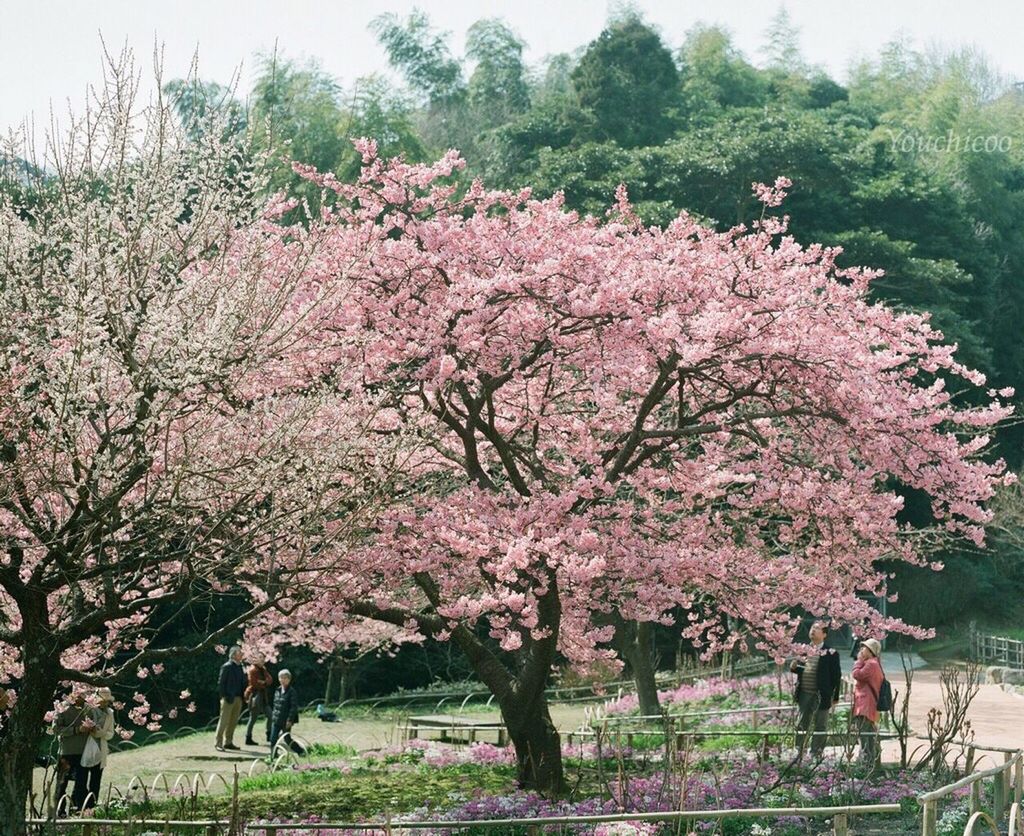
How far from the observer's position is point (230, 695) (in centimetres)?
1753

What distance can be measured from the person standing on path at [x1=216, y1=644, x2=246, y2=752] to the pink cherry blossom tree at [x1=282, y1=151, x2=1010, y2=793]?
5644 millimetres

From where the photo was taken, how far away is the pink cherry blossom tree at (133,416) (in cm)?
809

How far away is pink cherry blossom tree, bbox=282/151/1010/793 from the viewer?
11.2 metres

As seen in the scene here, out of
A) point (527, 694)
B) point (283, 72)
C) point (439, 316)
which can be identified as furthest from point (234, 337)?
point (283, 72)

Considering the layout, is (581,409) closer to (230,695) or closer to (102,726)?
(102,726)

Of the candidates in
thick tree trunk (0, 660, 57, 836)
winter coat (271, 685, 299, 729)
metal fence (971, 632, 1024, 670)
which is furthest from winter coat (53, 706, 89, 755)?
metal fence (971, 632, 1024, 670)

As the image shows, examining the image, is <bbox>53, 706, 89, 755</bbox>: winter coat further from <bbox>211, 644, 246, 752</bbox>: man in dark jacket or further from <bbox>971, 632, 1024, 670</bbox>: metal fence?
<bbox>971, 632, 1024, 670</bbox>: metal fence

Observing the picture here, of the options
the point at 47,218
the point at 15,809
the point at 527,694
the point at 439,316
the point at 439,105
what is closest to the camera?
the point at 15,809

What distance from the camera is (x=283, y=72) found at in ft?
138

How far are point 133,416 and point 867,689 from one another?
8.03m

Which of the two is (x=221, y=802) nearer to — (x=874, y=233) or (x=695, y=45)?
(x=874, y=233)

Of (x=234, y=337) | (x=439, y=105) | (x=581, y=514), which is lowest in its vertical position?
(x=581, y=514)

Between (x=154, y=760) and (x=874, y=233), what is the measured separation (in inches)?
1025

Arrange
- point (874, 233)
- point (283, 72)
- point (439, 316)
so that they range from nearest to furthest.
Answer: point (439, 316), point (874, 233), point (283, 72)
